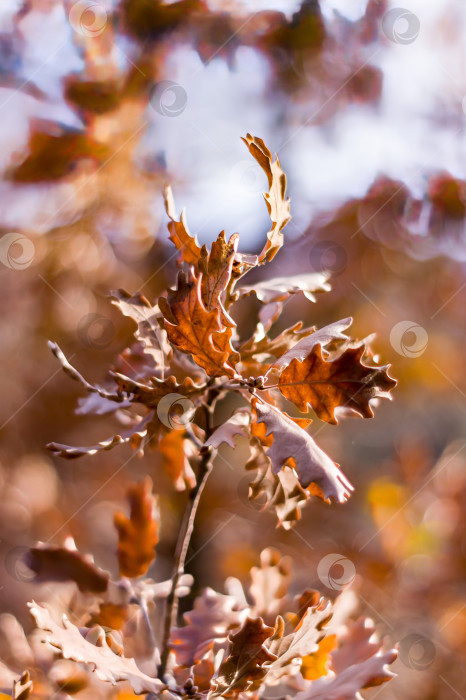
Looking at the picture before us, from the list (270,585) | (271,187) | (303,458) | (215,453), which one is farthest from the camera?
(270,585)

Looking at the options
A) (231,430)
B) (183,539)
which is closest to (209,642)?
(183,539)

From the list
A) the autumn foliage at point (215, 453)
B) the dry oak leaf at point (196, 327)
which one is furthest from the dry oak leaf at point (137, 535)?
the dry oak leaf at point (196, 327)

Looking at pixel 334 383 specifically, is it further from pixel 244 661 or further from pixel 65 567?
pixel 65 567

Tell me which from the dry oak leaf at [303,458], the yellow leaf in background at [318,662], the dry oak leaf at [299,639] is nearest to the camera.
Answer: the dry oak leaf at [303,458]

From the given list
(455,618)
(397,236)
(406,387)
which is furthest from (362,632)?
(397,236)

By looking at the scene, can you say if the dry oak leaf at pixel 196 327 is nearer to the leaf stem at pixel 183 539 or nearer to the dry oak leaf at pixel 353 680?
the leaf stem at pixel 183 539

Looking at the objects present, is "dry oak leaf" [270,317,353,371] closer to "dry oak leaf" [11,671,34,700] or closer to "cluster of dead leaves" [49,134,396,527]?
"cluster of dead leaves" [49,134,396,527]

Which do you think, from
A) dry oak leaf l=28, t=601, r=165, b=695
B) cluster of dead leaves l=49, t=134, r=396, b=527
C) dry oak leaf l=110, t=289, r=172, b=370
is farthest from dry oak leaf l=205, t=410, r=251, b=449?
dry oak leaf l=28, t=601, r=165, b=695
